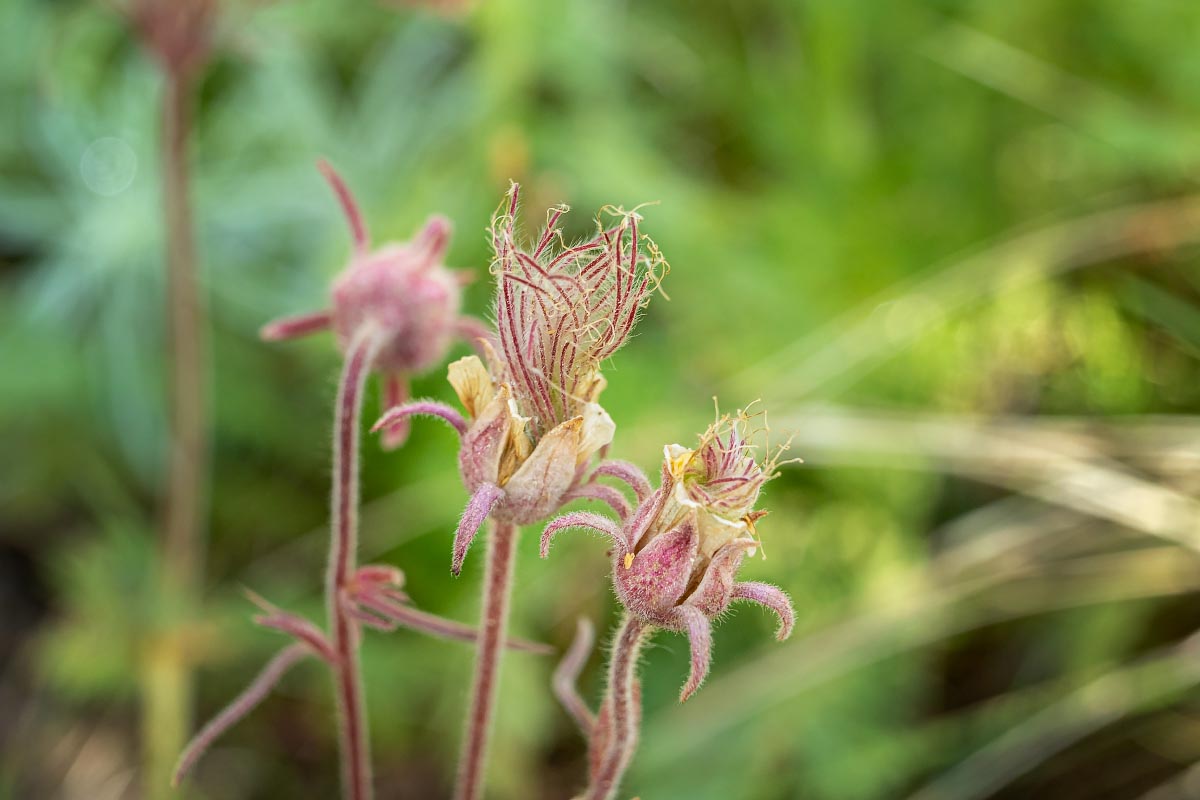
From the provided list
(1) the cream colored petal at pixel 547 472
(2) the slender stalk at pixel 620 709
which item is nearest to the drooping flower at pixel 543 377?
(1) the cream colored petal at pixel 547 472

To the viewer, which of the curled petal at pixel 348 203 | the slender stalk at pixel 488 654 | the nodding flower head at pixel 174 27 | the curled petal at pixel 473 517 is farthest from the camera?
the nodding flower head at pixel 174 27

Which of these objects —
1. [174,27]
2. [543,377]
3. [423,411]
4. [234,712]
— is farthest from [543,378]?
[174,27]

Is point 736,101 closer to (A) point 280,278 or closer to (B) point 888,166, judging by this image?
(B) point 888,166

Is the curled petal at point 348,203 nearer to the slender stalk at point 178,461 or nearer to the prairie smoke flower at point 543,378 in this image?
the prairie smoke flower at point 543,378

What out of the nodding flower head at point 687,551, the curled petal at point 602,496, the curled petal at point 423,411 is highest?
the curled petal at point 423,411

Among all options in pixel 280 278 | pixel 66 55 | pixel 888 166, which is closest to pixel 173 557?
pixel 280 278

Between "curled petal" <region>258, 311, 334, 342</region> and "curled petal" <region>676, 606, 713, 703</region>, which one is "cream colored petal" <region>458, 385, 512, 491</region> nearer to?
"curled petal" <region>676, 606, 713, 703</region>
